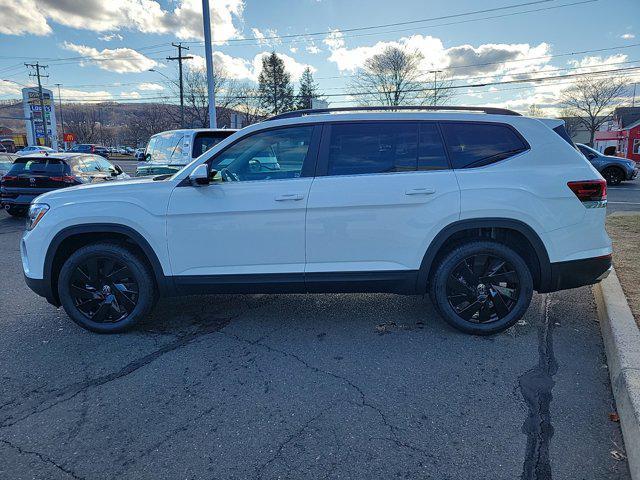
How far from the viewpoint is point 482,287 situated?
12.4 feet

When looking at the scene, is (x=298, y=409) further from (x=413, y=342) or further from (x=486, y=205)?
(x=486, y=205)

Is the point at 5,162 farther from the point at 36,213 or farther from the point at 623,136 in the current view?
the point at 623,136

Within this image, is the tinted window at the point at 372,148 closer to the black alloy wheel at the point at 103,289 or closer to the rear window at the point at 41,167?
the black alloy wheel at the point at 103,289

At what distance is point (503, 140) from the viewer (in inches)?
147

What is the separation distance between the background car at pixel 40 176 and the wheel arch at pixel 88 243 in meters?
6.91

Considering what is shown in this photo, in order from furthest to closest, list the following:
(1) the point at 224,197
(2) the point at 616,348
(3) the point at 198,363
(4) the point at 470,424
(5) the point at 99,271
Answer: (5) the point at 99,271 < (1) the point at 224,197 < (3) the point at 198,363 < (2) the point at 616,348 < (4) the point at 470,424

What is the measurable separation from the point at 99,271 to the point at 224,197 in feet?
4.57

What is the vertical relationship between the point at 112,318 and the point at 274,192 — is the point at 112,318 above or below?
below

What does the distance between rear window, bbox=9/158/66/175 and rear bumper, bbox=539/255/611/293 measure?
418 inches

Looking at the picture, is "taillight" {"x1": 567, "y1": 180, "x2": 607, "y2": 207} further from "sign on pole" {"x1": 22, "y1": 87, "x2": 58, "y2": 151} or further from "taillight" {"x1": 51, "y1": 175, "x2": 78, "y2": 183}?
"sign on pole" {"x1": 22, "y1": 87, "x2": 58, "y2": 151}

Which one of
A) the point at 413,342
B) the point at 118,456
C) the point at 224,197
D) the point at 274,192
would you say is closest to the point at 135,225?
the point at 224,197

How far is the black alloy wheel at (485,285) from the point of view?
3.74 m

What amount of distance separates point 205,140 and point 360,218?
269 inches

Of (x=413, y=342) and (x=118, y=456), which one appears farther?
(x=413, y=342)
